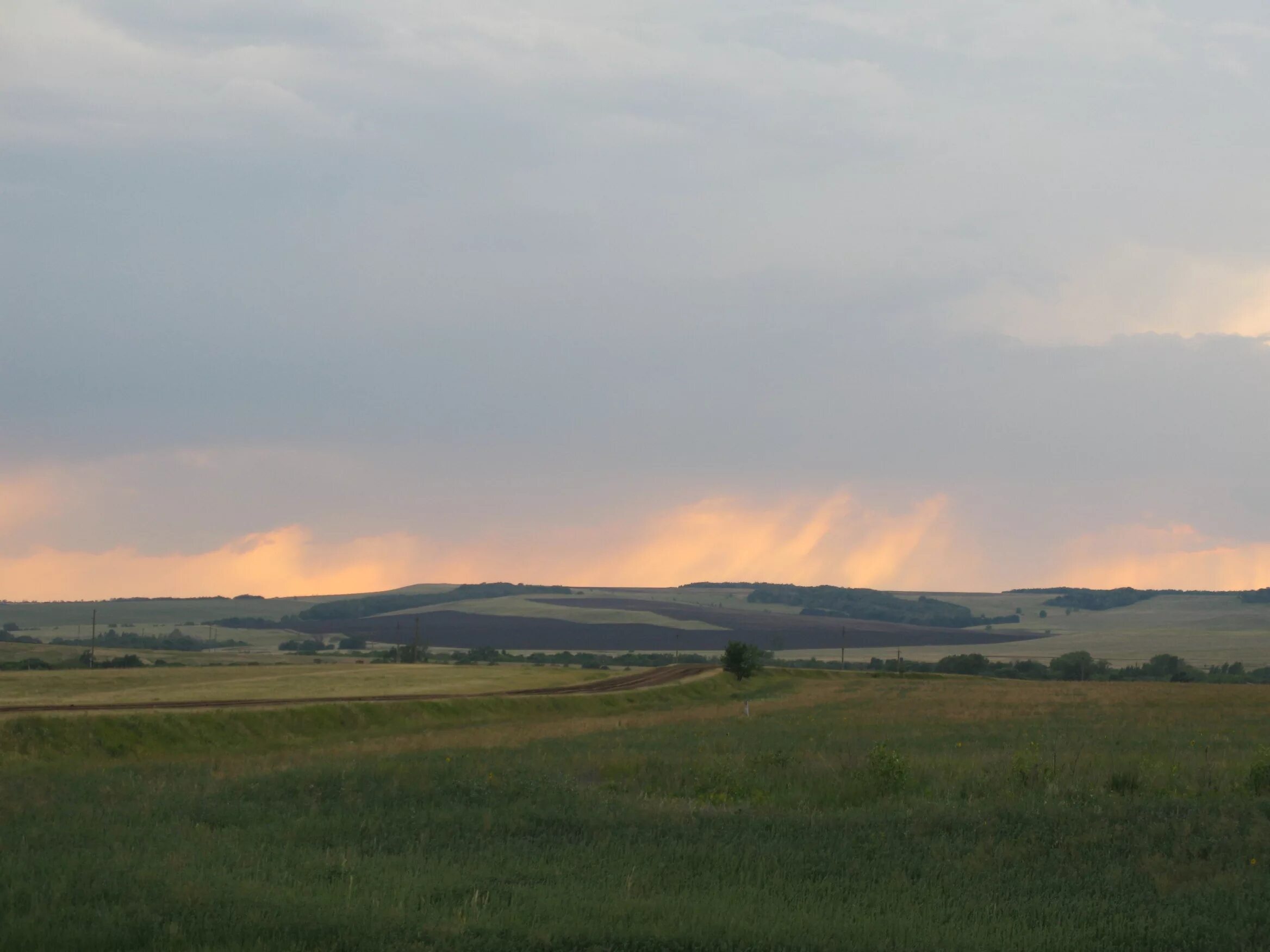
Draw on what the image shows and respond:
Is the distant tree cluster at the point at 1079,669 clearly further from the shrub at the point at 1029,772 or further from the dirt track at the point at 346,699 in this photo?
the shrub at the point at 1029,772

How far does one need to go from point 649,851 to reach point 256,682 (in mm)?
67010

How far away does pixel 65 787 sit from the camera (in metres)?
22.9

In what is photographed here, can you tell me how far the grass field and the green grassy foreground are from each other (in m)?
35.5

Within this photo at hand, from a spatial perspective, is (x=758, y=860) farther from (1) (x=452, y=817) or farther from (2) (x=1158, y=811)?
(2) (x=1158, y=811)

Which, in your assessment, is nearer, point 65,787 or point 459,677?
point 65,787

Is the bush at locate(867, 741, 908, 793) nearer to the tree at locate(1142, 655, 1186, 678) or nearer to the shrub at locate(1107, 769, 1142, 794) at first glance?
the shrub at locate(1107, 769, 1142, 794)

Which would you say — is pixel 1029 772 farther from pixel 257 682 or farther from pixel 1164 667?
pixel 1164 667

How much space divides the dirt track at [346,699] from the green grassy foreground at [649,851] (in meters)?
20.6

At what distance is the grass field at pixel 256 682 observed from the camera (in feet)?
207

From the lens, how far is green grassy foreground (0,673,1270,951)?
39.3 ft

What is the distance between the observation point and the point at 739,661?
106000mm

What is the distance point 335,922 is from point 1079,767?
1845 centimetres

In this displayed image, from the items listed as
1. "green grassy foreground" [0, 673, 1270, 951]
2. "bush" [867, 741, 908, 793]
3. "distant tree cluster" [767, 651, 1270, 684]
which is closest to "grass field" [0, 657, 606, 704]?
"green grassy foreground" [0, 673, 1270, 951]

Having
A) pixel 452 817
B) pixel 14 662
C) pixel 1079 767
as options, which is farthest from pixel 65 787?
pixel 14 662
